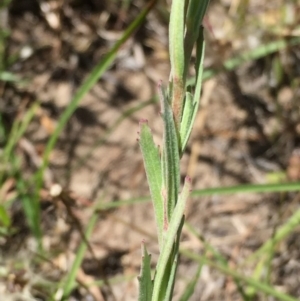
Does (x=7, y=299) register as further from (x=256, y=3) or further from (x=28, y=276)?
(x=256, y=3)

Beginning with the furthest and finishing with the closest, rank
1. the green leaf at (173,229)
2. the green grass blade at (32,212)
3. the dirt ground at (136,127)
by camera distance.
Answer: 1. the dirt ground at (136,127)
2. the green grass blade at (32,212)
3. the green leaf at (173,229)

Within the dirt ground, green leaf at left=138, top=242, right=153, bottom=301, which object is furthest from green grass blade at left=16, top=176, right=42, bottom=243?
green leaf at left=138, top=242, right=153, bottom=301

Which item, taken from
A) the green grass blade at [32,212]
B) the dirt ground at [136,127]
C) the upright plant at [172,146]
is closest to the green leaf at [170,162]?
the upright plant at [172,146]

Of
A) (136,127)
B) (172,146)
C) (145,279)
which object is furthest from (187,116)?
(136,127)

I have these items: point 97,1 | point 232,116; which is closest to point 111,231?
point 232,116

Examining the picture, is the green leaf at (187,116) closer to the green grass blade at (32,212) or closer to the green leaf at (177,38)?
the green leaf at (177,38)

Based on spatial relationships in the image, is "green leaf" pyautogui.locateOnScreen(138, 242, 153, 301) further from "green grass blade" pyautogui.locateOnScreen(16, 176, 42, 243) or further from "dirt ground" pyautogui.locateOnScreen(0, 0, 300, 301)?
"dirt ground" pyautogui.locateOnScreen(0, 0, 300, 301)

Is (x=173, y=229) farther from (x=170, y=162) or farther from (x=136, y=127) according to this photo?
(x=136, y=127)
